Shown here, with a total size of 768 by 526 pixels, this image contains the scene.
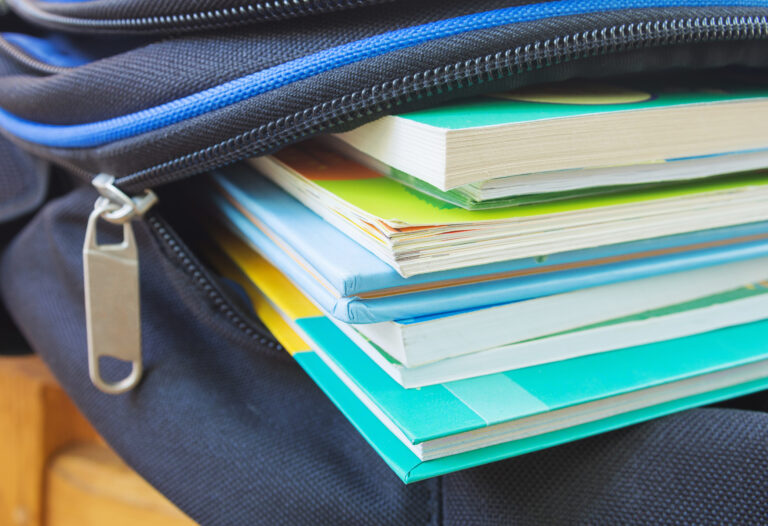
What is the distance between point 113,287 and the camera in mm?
426

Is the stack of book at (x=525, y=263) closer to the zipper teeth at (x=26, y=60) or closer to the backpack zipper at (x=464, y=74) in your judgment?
the backpack zipper at (x=464, y=74)

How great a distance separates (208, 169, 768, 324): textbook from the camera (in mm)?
313

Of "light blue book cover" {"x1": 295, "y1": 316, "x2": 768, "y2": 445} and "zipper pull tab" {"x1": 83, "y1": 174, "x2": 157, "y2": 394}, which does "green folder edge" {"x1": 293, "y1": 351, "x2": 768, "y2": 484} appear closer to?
"light blue book cover" {"x1": 295, "y1": 316, "x2": 768, "y2": 445}

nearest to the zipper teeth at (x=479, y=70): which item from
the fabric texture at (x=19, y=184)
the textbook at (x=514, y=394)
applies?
the textbook at (x=514, y=394)

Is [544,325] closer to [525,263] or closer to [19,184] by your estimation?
[525,263]

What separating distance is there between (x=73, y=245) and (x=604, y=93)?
1.29 feet

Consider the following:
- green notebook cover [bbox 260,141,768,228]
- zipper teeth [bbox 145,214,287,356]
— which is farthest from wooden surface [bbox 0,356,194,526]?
green notebook cover [bbox 260,141,768,228]

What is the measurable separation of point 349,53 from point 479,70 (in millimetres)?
65

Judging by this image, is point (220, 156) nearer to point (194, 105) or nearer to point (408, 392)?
point (194, 105)

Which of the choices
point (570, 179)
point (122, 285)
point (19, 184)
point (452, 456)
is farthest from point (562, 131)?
point (19, 184)

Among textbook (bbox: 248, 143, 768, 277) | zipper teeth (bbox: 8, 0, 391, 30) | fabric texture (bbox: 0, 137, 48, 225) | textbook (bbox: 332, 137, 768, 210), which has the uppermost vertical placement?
zipper teeth (bbox: 8, 0, 391, 30)

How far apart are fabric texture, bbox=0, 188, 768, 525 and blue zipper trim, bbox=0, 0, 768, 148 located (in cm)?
8

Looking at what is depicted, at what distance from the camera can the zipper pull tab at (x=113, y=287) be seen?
0.41 m

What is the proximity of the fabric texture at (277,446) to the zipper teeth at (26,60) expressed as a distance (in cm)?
9
